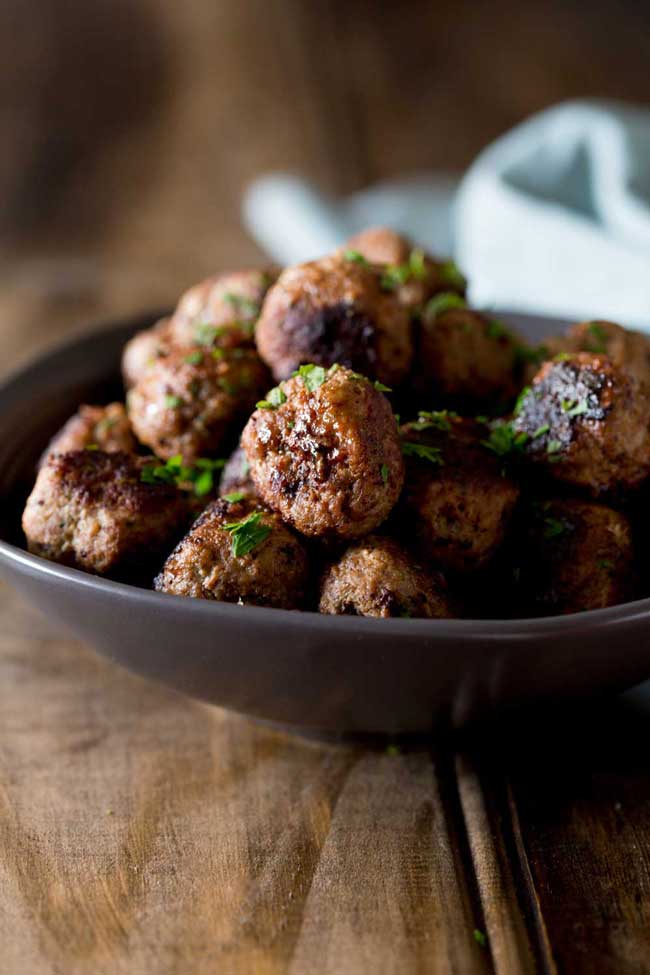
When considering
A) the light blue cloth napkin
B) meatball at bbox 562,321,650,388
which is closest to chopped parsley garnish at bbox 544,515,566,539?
meatball at bbox 562,321,650,388

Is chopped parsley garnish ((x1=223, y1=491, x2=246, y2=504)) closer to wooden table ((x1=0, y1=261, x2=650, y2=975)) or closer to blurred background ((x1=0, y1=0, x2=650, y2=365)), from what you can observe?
wooden table ((x1=0, y1=261, x2=650, y2=975))

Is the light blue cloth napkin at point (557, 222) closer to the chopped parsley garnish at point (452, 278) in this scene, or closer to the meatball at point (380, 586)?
the chopped parsley garnish at point (452, 278)

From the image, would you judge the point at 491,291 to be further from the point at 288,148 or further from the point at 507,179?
the point at 288,148

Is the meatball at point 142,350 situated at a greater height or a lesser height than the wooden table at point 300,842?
greater

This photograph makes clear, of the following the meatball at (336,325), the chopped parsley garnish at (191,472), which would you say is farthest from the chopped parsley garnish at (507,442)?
the chopped parsley garnish at (191,472)

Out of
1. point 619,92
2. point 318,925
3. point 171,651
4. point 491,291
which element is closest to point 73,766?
point 171,651

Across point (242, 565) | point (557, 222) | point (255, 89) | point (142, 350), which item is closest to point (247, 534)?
point (242, 565)
